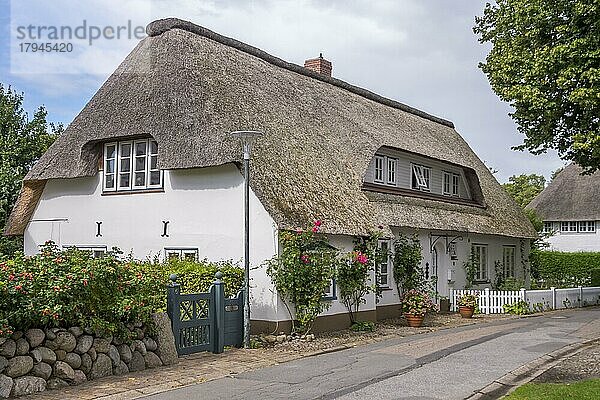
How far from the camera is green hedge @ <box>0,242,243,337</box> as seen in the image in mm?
10656

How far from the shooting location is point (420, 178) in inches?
1000

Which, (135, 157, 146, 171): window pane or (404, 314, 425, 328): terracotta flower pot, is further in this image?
(404, 314, 425, 328): terracotta flower pot

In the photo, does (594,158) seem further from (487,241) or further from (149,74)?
(149,74)

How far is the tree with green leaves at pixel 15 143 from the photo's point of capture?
24625mm

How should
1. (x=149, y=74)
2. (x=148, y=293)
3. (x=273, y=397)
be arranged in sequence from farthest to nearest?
(x=149, y=74)
(x=148, y=293)
(x=273, y=397)

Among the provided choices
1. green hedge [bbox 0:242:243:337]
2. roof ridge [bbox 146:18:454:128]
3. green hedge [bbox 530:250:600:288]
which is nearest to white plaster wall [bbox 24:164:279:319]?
green hedge [bbox 0:242:243:337]

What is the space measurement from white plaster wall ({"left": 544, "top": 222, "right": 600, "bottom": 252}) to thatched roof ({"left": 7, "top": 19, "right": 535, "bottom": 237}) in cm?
2735

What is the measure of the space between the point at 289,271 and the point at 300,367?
3355 mm

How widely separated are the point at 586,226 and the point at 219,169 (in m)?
37.9

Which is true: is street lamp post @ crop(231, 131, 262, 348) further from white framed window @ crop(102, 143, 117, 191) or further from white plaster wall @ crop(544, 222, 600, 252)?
white plaster wall @ crop(544, 222, 600, 252)

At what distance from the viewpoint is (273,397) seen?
1073 centimetres

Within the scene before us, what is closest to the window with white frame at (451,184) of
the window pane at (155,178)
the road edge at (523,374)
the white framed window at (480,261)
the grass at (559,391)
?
the white framed window at (480,261)

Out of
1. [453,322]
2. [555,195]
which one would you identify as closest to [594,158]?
[453,322]

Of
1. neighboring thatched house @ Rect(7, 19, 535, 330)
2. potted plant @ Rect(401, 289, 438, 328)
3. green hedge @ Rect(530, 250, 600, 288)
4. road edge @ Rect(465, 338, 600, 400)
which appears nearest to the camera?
road edge @ Rect(465, 338, 600, 400)
